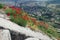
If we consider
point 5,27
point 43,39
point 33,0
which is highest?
point 5,27

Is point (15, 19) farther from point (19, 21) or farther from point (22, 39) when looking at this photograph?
point (22, 39)

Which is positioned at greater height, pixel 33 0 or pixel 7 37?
pixel 7 37

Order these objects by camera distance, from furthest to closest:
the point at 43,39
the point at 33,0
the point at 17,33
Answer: the point at 33,0 → the point at 43,39 → the point at 17,33

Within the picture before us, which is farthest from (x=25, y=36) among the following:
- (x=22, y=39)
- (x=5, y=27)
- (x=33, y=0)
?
(x=33, y=0)

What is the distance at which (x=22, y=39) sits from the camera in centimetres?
A: 783

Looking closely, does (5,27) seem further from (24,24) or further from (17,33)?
(24,24)

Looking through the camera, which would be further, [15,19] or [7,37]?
[15,19]

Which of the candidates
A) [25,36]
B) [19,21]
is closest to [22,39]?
[25,36]

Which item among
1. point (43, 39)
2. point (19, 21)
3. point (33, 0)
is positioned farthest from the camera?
point (33, 0)

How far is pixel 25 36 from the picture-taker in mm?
7836

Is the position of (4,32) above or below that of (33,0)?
above

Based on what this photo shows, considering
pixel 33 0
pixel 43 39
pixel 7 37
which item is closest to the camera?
pixel 7 37

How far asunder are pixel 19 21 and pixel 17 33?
150cm

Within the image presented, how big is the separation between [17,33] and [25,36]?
29 cm
